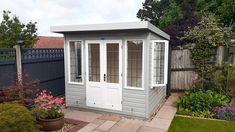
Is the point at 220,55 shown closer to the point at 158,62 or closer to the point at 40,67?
the point at 158,62

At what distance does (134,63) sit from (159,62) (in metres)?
0.83

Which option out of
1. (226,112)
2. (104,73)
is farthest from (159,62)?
(226,112)

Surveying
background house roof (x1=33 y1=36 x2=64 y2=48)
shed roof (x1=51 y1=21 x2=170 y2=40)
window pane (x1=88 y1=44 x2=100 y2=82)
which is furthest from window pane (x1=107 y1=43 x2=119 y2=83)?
background house roof (x1=33 y1=36 x2=64 y2=48)

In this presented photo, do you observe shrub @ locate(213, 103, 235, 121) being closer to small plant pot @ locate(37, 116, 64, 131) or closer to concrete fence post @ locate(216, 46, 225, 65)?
concrete fence post @ locate(216, 46, 225, 65)

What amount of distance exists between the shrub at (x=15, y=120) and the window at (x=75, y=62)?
2.25 meters

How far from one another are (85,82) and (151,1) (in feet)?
48.7

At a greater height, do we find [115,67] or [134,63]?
[134,63]

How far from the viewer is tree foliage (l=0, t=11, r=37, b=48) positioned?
10.0 m

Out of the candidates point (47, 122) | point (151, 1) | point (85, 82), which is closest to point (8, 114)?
point (47, 122)

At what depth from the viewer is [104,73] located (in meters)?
5.21

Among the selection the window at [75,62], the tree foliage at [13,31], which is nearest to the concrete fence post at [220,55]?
the window at [75,62]

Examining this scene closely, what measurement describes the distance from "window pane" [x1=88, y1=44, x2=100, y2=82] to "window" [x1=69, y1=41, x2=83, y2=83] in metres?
0.37

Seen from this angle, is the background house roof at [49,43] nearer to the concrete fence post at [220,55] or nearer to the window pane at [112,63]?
the window pane at [112,63]

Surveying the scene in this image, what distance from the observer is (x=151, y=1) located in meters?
18.1
